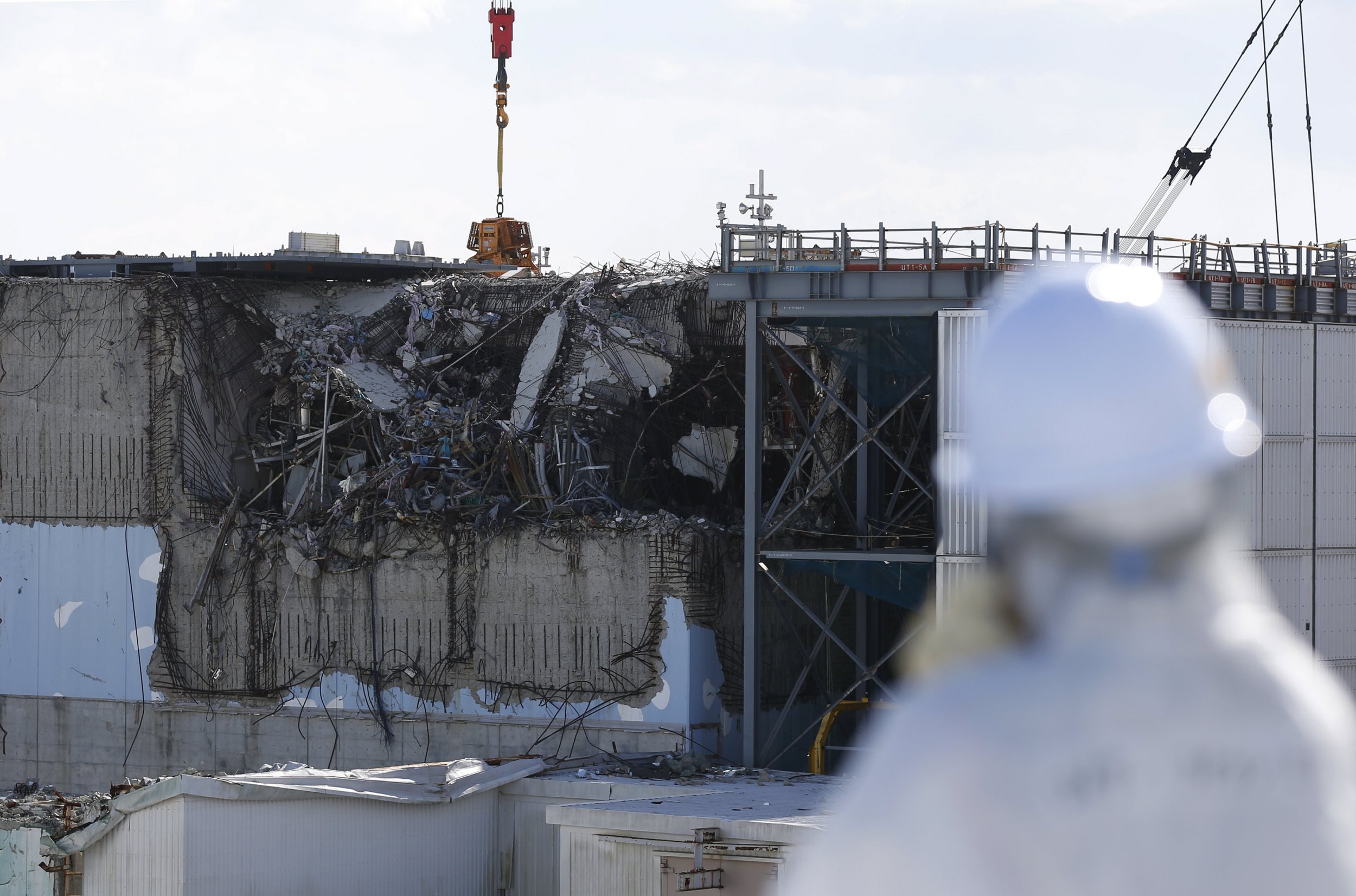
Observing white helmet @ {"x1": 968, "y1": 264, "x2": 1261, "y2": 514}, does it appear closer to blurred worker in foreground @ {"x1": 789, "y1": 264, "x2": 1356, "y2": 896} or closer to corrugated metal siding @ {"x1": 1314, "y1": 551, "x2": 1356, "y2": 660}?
blurred worker in foreground @ {"x1": 789, "y1": 264, "x2": 1356, "y2": 896}

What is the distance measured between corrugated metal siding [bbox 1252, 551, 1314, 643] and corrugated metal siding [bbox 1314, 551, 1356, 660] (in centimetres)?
14

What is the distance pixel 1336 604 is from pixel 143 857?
18.8 metres

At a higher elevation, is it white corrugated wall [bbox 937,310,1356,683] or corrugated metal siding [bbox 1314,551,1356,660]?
white corrugated wall [bbox 937,310,1356,683]

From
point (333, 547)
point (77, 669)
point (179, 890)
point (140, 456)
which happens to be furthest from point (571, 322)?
point (179, 890)

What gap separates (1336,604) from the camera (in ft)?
92.7

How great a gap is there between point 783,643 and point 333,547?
8479 mm

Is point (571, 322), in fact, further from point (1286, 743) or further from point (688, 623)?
point (1286, 743)

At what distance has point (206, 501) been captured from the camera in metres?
33.4

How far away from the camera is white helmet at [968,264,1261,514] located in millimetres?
2189

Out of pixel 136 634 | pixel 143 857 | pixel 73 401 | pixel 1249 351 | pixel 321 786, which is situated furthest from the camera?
pixel 73 401

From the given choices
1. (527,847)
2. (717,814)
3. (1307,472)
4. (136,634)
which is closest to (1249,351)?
(1307,472)

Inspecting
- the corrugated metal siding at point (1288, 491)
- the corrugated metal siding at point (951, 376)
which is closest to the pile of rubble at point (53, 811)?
the corrugated metal siding at point (951, 376)

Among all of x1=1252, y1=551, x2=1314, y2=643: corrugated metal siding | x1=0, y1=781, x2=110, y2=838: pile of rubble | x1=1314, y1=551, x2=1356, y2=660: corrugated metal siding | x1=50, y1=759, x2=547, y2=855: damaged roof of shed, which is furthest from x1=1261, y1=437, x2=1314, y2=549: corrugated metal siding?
x1=0, y1=781, x2=110, y2=838: pile of rubble

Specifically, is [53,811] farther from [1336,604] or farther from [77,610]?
[1336,604]
